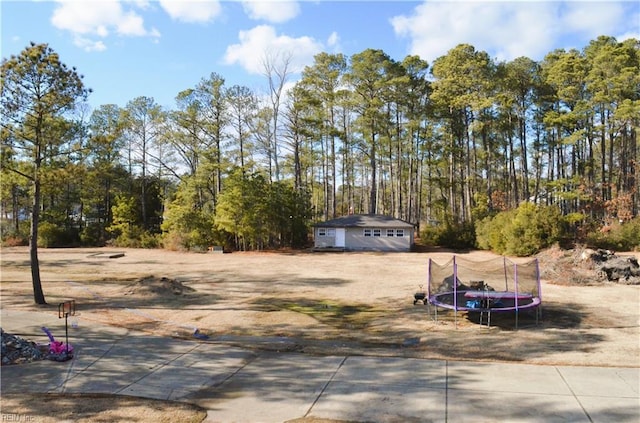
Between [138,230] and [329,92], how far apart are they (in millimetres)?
21999

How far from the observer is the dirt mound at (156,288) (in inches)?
607

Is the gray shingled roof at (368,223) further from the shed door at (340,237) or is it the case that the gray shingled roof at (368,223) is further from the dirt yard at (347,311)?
the dirt yard at (347,311)

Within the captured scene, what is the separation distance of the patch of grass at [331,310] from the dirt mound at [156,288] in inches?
128

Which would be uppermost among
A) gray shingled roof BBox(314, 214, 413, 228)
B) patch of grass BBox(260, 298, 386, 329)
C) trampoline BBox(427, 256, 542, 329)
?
gray shingled roof BBox(314, 214, 413, 228)

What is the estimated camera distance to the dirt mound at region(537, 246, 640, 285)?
17.6 m

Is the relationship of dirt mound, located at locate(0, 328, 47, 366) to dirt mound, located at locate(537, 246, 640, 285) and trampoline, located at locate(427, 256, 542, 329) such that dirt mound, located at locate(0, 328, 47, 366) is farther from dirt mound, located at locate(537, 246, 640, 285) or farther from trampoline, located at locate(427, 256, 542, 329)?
dirt mound, located at locate(537, 246, 640, 285)

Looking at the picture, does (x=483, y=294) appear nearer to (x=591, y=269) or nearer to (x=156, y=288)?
(x=591, y=269)

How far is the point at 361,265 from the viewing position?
1019 inches

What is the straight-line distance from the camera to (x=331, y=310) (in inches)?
522

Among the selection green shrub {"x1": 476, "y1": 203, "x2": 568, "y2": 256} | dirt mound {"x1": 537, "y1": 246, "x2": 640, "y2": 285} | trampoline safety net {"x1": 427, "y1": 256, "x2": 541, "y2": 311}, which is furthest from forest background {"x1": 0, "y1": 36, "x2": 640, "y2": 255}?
trampoline safety net {"x1": 427, "y1": 256, "x2": 541, "y2": 311}

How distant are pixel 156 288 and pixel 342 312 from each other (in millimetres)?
6945

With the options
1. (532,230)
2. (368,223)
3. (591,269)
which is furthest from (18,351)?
(368,223)

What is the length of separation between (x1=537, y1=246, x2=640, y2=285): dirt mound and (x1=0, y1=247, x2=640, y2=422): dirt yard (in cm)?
8

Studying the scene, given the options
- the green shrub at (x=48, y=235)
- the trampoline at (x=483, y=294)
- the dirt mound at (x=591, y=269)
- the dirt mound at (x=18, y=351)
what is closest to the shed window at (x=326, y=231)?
the dirt mound at (x=591, y=269)
